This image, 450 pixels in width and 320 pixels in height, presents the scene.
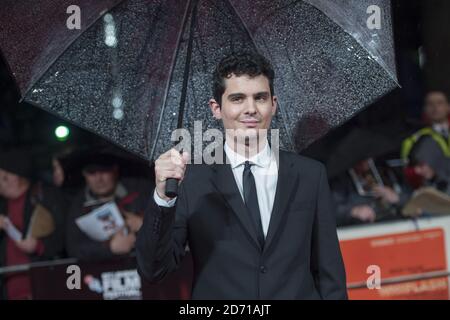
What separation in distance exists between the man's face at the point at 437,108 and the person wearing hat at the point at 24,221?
10.9ft

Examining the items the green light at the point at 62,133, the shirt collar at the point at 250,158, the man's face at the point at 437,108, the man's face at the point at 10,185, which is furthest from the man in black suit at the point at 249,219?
the man's face at the point at 437,108

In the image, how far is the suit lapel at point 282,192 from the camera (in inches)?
132

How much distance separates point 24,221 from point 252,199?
3.58 metres

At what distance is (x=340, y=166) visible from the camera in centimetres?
702

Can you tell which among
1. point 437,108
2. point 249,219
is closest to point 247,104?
point 249,219

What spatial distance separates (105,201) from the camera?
645cm

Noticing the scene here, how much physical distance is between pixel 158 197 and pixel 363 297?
359 centimetres

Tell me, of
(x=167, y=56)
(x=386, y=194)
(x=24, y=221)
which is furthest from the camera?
(x=386, y=194)

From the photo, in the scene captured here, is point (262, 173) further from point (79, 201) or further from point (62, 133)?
point (62, 133)

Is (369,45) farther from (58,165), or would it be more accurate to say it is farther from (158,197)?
(58,165)

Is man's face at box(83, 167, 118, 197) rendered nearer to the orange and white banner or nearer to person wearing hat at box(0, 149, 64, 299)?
person wearing hat at box(0, 149, 64, 299)

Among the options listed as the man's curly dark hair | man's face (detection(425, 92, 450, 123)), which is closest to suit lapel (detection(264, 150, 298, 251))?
the man's curly dark hair

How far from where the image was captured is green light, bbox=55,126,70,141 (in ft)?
23.8

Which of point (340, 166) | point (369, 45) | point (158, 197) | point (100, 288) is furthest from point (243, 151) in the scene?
point (340, 166)
